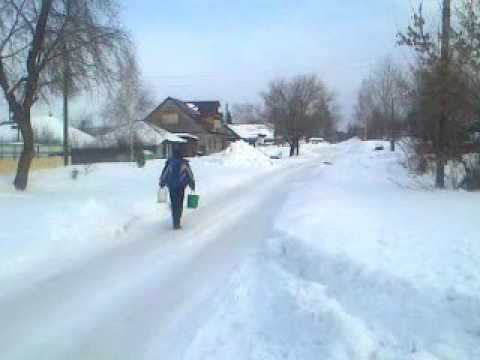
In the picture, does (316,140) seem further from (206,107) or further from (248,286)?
(248,286)

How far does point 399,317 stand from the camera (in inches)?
171

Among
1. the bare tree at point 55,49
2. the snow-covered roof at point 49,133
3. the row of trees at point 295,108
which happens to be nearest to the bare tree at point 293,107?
the row of trees at point 295,108

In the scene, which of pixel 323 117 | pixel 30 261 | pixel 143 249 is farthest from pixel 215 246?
pixel 323 117

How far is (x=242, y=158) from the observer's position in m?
39.5

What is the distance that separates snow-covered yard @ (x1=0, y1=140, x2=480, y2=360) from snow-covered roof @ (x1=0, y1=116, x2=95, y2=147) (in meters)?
43.7

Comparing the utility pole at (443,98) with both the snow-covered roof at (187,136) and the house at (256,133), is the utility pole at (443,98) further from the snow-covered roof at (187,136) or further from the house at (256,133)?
the house at (256,133)

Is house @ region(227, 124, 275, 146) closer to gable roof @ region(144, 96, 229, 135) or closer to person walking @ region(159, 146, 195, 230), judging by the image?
gable roof @ region(144, 96, 229, 135)

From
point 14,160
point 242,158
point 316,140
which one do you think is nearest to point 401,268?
point 14,160

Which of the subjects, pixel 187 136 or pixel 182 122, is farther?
pixel 182 122

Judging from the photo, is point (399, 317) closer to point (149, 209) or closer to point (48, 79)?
point (149, 209)

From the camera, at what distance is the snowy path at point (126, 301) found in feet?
15.0

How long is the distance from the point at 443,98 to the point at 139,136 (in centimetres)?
4078

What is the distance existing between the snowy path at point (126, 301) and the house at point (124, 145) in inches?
1359

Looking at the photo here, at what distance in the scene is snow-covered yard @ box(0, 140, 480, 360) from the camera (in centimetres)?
422
